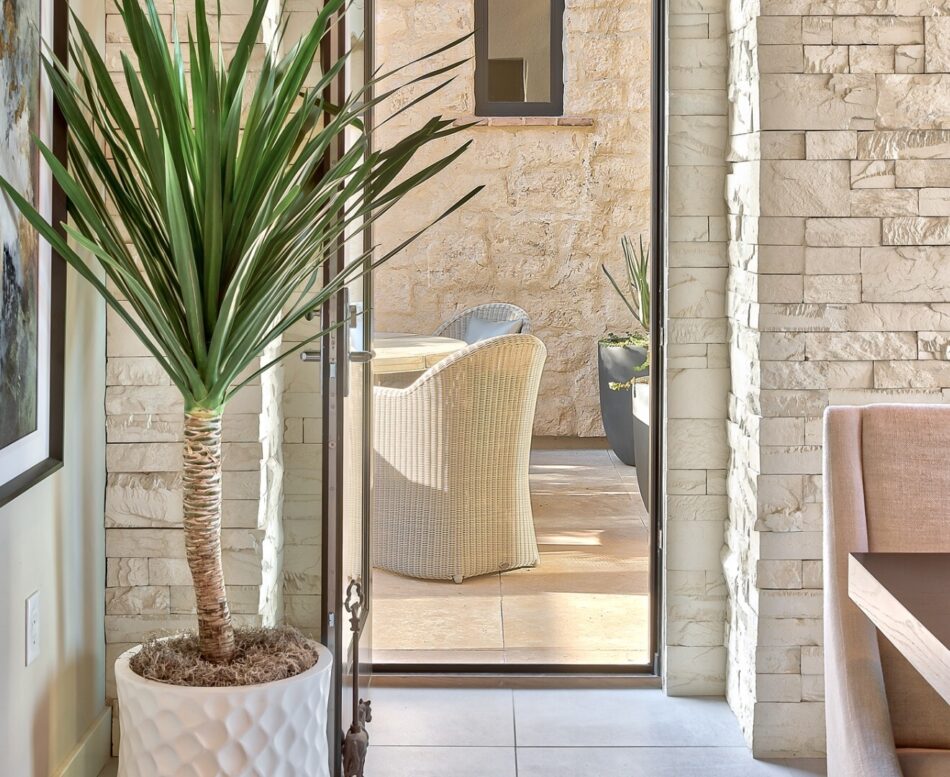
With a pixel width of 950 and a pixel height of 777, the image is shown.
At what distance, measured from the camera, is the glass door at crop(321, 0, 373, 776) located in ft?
8.20

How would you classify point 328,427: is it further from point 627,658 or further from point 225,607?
point 627,658

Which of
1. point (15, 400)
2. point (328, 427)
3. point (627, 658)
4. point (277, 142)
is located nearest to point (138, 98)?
point (277, 142)

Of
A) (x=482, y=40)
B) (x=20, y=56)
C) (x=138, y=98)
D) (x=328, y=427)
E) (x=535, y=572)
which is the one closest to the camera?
(x=138, y=98)

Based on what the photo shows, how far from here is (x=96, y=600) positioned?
2609 millimetres

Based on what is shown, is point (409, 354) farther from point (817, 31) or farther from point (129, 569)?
point (817, 31)

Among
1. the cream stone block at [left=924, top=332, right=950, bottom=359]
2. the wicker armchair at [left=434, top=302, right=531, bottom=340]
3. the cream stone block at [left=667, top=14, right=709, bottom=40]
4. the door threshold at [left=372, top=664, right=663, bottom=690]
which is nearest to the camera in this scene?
the cream stone block at [left=924, top=332, right=950, bottom=359]

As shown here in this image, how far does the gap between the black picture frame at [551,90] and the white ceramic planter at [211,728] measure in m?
5.05

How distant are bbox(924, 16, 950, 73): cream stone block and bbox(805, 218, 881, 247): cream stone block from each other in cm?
37

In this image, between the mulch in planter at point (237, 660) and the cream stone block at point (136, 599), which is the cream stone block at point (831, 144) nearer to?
the mulch in planter at point (237, 660)

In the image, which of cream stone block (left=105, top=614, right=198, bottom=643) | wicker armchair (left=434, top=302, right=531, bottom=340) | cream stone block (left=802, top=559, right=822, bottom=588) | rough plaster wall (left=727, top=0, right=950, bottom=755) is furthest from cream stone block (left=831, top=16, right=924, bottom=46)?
wicker armchair (left=434, top=302, right=531, bottom=340)

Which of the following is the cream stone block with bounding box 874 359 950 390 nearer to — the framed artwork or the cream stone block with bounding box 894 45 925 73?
the cream stone block with bounding box 894 45 925 73

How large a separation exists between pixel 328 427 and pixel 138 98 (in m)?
0.81

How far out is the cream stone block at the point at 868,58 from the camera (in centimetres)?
269

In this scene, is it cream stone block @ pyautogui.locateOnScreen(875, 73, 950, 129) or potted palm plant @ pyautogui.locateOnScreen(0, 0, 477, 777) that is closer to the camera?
potted palm plant @ pyautogui.locateOnScreen(0, 0, 477, 777)
